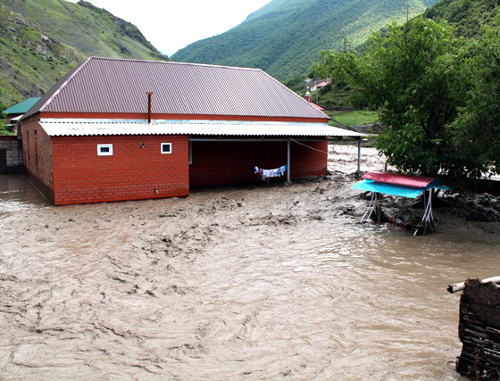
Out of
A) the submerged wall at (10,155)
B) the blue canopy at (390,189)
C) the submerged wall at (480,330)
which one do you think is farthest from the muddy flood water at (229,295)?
the submerged wall at (10,155)

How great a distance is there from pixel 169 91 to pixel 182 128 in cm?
337

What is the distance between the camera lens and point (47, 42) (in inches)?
2709

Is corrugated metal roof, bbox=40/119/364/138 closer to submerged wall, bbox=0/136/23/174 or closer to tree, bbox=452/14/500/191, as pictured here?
tree, bbox=452/14/500/191

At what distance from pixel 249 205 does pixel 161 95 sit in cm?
715

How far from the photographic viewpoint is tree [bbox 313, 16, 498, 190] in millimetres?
11219

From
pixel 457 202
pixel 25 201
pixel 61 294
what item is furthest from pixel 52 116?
pixel 457 202

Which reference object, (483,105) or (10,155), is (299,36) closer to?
(10,155)

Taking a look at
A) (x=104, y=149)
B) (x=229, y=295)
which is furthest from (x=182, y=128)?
(x=229, y=295)

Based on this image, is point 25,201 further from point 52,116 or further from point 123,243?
point 123,243

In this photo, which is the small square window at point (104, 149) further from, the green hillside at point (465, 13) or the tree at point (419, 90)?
the green hillside at point (465, 13)

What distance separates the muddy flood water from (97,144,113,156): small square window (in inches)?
85.6

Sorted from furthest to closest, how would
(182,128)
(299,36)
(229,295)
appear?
(299,36) → (182,128) → (229,295)

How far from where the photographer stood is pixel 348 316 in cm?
605

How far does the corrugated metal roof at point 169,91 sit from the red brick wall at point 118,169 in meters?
2.77
